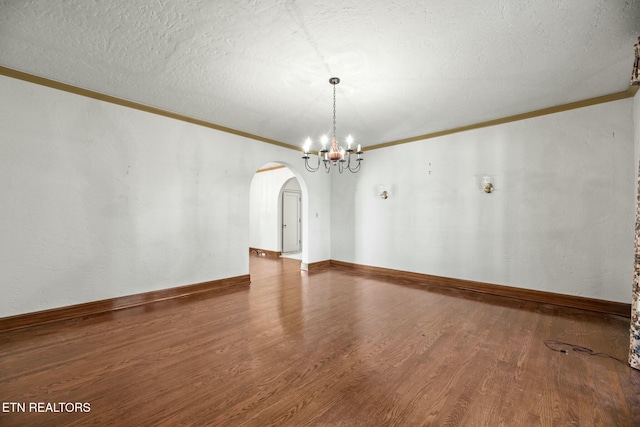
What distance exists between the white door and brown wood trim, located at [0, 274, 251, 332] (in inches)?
152

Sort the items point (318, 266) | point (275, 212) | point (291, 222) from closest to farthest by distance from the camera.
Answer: point (318, 266) → point (275, 212) → point (291, 222)

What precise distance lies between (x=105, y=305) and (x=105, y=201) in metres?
1.45

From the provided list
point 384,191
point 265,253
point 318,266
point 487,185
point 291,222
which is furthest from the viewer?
point 291,222

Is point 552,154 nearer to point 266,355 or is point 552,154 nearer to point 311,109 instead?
point 311,109

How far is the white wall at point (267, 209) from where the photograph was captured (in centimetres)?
834

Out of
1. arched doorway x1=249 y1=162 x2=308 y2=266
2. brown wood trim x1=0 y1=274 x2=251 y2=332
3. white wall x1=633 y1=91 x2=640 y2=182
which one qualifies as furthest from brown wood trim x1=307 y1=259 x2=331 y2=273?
white wall x1=633 y1=91 x2=640 y2=182

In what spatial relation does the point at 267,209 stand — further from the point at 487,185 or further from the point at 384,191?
the point at 487,185

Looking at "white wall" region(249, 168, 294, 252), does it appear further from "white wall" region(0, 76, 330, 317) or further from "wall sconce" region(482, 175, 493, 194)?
"wall sconce" region(482, 175, 493, 194)

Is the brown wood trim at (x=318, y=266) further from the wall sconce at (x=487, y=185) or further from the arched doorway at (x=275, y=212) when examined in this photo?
the wall sconce at (x=487, y=185)

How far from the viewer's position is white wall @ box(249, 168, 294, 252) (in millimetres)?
8336

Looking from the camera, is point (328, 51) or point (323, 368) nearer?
point (323, 368)

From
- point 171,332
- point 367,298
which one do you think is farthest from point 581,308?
point 171,332

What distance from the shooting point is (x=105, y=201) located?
3635mm

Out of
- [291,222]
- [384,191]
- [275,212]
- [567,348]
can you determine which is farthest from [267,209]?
[567,348]
